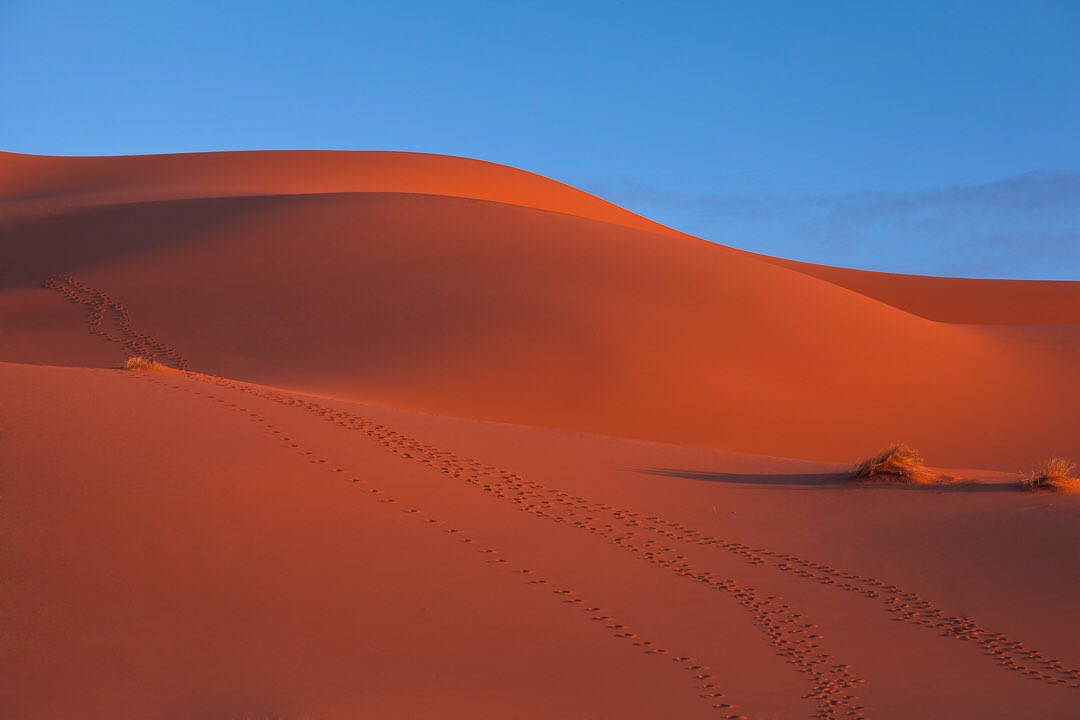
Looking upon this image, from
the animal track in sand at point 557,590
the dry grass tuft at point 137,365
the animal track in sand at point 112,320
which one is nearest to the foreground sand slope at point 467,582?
the animal track in sand at point 557,590

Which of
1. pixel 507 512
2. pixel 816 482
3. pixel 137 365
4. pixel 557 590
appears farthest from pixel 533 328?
pixel 557 590

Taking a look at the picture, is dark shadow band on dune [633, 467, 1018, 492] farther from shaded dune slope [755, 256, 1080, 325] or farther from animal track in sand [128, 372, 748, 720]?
shaded dune slope [755, 256, 1080, 325]

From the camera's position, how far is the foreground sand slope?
21.4 ft

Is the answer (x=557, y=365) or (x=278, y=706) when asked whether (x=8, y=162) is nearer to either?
(x=557, y=365)

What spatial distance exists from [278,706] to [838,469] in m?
8.58

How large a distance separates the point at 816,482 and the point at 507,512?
13.1 ft

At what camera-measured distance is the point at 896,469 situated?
39.0 feet

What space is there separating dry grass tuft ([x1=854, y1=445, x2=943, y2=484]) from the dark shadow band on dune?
104 millimetres

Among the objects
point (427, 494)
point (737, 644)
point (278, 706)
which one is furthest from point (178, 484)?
point (737, 644)

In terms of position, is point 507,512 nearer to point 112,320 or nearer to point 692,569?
point 692,569

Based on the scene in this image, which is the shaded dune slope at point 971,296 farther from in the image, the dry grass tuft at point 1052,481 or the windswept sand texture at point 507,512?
the dry grass tuft at point 1052,481

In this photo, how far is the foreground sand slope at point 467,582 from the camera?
6508 millimetres

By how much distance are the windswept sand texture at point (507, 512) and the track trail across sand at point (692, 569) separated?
0.04m

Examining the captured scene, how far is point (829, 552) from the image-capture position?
31.8ft
